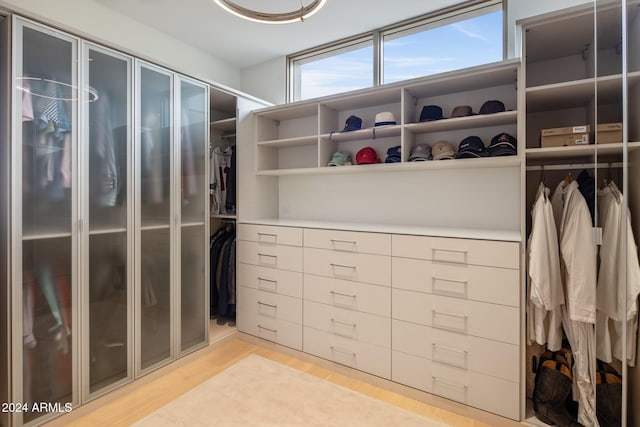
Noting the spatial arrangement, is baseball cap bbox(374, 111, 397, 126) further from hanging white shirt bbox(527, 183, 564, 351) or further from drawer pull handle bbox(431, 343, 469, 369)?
drawer pull handle bbox(431, 343, 469, 369)

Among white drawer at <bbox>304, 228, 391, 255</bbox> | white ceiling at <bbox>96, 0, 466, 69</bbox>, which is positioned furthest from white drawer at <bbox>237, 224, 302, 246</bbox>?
white ceiling at <bbox>96, 0, 466, 69</bbox>

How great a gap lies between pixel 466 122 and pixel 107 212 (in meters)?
2.46

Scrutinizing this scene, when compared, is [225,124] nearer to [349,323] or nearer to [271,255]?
[271,255]

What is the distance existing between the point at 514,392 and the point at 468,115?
1.75m

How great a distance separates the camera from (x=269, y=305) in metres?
2.78

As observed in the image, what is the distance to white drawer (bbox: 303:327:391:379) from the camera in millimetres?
2242

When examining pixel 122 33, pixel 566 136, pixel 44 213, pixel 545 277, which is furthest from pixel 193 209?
pixel 566 136

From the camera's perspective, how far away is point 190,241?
2.61 m

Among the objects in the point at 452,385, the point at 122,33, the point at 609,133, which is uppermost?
the point at 122,33

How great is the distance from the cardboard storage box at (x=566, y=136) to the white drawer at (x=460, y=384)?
4.53ft

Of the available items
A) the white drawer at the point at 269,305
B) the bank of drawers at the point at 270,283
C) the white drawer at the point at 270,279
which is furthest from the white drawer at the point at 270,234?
the white drawer at the point at 269,305

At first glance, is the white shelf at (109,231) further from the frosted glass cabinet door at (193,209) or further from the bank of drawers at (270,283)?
the bank of drawers at (270,283)

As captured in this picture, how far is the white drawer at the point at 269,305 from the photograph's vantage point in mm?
2643

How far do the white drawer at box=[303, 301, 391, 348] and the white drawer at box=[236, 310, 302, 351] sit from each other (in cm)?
15
